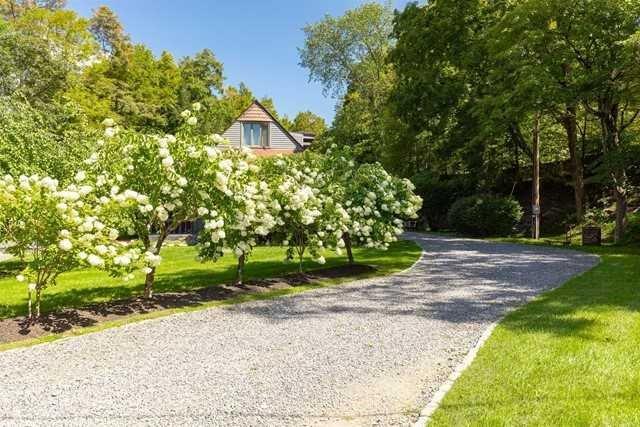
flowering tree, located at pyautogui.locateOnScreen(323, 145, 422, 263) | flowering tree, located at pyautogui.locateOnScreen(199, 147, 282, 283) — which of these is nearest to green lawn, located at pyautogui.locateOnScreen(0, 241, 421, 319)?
flowering tree, located at pyautogui.locateOnScreen(323, 145, 422, 263)

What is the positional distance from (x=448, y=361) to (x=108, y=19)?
1827 inches

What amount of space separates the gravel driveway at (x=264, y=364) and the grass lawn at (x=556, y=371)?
348 mm

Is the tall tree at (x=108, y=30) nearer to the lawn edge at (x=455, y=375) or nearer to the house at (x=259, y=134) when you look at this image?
the house at (x=259, y=134)

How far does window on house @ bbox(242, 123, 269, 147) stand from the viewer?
3006cm

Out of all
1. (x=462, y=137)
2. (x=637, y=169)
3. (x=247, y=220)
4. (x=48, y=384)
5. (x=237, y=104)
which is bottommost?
(x=48, y=384)

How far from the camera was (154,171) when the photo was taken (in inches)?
299

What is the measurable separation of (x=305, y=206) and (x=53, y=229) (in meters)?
4.69

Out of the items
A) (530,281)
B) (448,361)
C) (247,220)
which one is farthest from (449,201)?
(448,361)

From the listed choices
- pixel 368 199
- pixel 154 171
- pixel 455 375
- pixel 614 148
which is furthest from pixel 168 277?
pixel 614 148

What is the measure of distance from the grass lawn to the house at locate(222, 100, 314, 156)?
78.4 ft

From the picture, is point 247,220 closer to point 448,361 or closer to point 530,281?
point 448,361

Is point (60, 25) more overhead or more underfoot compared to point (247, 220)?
more overhead

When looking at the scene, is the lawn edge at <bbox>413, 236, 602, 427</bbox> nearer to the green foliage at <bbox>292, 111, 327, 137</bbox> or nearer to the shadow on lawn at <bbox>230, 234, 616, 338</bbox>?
the shadow on lawn at <bbox>230, 234, 616, 338</bbox>

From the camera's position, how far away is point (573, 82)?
17047 mm
